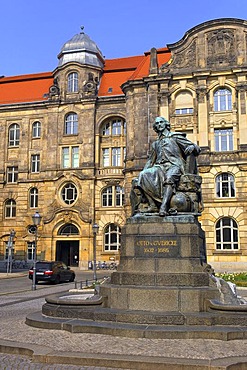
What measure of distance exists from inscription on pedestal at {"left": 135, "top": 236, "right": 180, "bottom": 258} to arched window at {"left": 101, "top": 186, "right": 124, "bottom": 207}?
29706 mm

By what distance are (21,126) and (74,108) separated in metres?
5.94

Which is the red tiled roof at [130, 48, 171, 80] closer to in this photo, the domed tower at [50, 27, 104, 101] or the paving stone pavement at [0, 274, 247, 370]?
the domed tower at [50, 27, 104, 101]

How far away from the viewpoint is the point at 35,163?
4319 centimetres

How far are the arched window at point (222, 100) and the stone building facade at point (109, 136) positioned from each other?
0.08m

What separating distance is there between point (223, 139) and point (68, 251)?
58.2 ft

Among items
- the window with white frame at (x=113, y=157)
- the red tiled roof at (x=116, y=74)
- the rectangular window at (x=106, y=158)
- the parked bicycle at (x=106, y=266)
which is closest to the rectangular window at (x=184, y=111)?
the window with white frame at (x=113, y=157)

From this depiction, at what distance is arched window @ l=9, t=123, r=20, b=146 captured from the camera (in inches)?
1741

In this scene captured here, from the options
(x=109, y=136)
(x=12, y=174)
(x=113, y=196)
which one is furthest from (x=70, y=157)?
(x=12, y=174)

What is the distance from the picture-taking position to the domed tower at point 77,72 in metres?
42.2

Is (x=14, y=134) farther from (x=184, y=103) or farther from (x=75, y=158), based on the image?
(x=184, y=103)

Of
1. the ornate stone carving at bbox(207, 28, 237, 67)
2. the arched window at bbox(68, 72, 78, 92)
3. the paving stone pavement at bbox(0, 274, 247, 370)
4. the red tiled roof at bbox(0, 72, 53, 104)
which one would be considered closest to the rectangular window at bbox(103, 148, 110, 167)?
the arched window at bbox(68, 72, 78, 92)

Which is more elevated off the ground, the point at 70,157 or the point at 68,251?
the point at 70,157

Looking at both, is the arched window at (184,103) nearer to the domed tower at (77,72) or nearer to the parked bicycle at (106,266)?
the domed tower at (77,72)

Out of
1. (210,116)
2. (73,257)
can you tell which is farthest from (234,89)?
(73,257)
